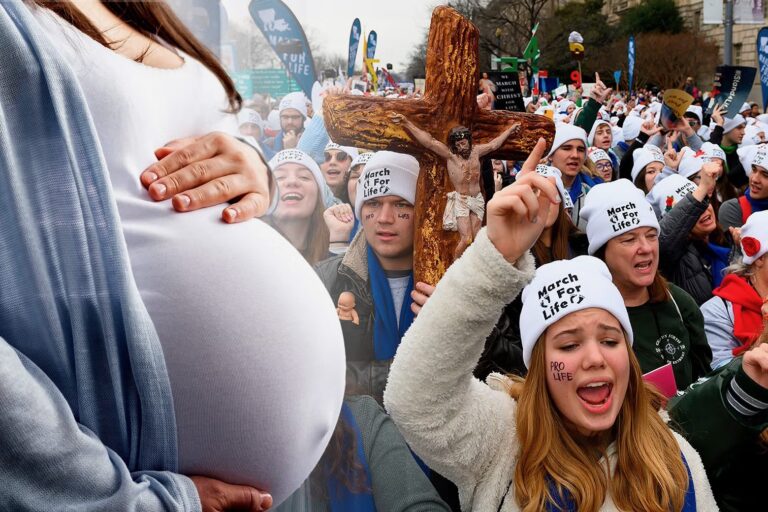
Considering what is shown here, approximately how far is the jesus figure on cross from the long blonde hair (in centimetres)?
47

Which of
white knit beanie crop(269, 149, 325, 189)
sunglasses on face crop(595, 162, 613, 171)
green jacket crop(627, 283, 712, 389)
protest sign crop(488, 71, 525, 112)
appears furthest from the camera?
sunglasses on face crop(595, 162, 613, 171)

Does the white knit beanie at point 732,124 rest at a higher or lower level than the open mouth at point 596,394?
lower

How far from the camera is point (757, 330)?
135 inches

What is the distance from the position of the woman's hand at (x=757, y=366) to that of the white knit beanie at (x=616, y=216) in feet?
5.23

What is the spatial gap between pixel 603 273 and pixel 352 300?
851 mm

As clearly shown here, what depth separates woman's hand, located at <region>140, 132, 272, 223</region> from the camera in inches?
40.9

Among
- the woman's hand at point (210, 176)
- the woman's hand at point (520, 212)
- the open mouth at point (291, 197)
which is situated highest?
the woman's hand at point (210, 176)

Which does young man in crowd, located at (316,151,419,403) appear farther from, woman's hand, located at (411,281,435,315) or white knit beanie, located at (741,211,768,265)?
white knit beanie, located at (741,211,768,265)

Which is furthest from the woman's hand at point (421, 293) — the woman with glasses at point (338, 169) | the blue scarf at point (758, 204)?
the blue scarf at point (758, 204)

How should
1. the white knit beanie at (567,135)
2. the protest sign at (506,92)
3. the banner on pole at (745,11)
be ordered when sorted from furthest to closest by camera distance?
the banner on pole at (745,11) → the white knit beanie at (567,135) → the protest sign at (506,92)

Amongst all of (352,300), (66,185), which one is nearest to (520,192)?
(66,185)

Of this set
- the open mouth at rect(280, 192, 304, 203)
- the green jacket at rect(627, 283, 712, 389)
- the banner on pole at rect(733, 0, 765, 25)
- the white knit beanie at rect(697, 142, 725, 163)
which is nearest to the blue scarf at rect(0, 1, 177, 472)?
the open mouth at rect(280, 192, 304, 203)

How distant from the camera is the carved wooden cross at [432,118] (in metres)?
2.28

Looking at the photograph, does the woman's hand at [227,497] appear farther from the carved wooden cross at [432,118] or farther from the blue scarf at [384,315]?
the blue scarf at [384,315]
